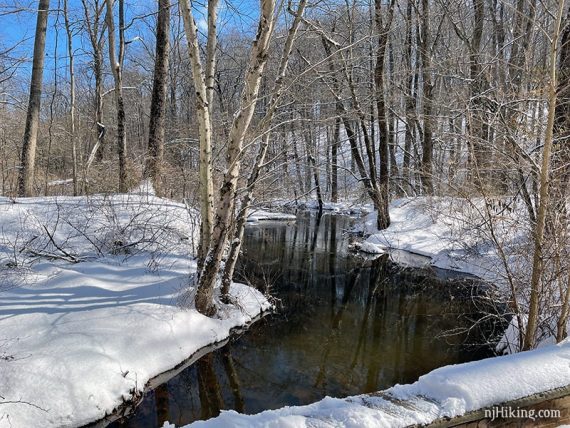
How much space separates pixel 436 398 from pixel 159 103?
995cm

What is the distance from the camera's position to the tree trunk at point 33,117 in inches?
399

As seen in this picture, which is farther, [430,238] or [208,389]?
[430,238]

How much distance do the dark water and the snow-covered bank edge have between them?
0.27 ft

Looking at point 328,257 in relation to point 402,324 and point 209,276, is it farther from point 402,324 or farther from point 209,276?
point 209,276

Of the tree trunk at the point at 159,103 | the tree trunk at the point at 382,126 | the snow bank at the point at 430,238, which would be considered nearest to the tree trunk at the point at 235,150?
the snow bank at the point at 430,238

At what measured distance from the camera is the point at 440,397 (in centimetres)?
302

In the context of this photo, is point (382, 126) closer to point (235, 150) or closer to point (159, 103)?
point (159, 103)

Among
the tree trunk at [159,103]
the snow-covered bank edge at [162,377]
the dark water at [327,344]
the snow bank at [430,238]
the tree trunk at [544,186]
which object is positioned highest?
the tree trunk at [159,103]

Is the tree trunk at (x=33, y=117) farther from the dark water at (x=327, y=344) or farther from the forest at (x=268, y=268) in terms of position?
the dark water at (x=327, y=344)

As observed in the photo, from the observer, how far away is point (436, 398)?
3023mm

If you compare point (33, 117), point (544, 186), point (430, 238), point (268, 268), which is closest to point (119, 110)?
point (33, 117)

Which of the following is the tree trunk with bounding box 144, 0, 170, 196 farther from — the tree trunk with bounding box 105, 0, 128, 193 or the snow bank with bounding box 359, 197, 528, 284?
the snow bank with bounding box 359, 197, 528, 284

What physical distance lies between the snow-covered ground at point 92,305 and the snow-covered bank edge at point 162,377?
6 centimetres

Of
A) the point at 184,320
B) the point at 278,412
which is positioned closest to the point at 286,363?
the point at 184,320
